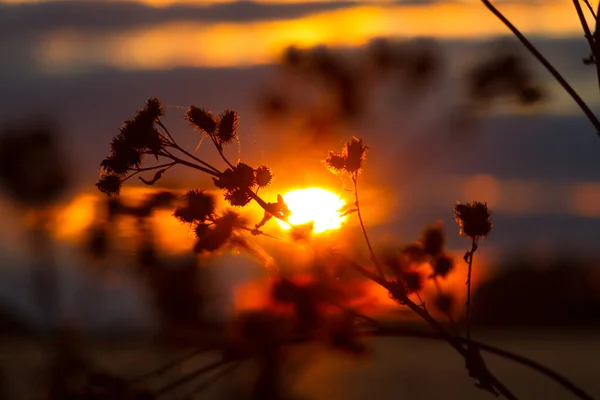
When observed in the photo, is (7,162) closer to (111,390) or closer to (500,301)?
(111,390)

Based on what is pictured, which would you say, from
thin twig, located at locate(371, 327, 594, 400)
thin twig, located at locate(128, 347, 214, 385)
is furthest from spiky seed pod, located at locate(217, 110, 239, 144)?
thin twig, located at locate(371, 327, 594, 400)

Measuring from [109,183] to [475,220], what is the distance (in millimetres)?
1746

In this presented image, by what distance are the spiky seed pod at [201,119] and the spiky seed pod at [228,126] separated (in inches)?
1.5

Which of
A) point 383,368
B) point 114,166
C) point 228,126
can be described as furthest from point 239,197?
point 383,368

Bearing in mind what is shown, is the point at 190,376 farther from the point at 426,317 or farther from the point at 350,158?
the point at 350,158

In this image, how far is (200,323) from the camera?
8016mm

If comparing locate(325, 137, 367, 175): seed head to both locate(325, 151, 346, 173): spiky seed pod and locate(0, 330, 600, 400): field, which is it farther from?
locate(0, 330, 600, 400): field

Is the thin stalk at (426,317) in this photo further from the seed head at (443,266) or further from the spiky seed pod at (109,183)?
the spiky seed pod at (109,183)

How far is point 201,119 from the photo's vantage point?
4922 mm

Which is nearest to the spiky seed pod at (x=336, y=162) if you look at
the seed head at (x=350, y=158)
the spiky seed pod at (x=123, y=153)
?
the seed head at (x=350, y=158)

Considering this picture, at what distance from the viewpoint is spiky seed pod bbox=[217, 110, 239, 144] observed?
16.1 feet

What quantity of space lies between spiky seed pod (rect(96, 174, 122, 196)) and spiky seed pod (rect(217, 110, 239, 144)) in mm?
536

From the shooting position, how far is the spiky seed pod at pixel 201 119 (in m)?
4.93

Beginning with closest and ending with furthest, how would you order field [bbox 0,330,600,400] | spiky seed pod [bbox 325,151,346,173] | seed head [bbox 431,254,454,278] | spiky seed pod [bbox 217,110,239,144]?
spiky seed pod [bbox 217,110,239,144]
spiky seed pod [bbox 325,151,346,173]
seed head [bbox 431,254,454,278]
field [bbox 0,330,600,400]
